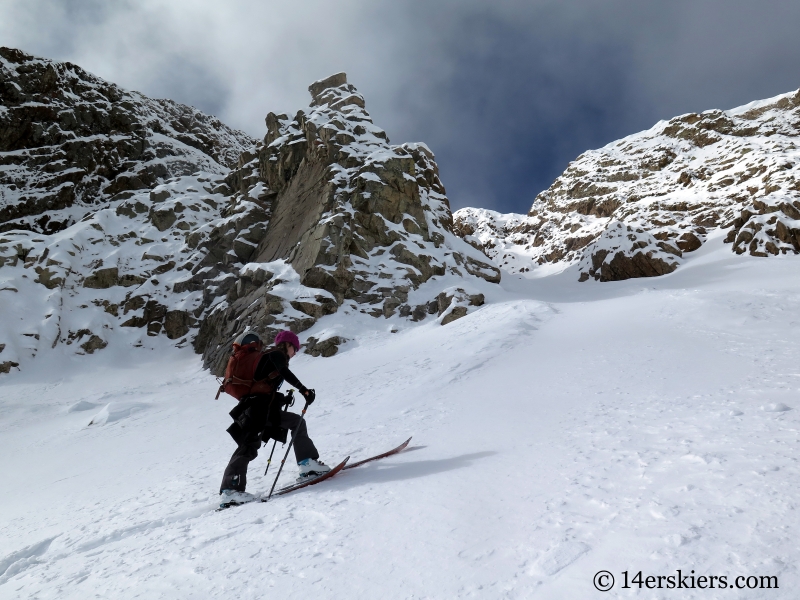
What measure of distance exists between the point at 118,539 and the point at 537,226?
94328mm

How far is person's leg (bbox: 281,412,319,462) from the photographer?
17.7 ft

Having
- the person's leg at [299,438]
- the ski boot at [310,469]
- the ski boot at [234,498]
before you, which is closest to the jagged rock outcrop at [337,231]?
the person's leg at [299,438]

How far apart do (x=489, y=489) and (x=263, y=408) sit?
9.83ft

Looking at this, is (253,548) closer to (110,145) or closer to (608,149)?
(110,145)

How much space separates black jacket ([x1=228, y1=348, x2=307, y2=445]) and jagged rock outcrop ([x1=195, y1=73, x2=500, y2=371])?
15395 mm

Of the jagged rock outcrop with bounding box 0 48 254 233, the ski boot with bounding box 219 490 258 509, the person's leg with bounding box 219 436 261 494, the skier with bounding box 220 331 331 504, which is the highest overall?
the jagged rock outcrop with bounding box 0 48 254 233

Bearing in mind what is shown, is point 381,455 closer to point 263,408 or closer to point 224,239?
point 263,408

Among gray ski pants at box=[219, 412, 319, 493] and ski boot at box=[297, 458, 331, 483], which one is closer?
gray ski pants at box=[219, 412, 319, 493]

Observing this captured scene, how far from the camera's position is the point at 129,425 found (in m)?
13.4

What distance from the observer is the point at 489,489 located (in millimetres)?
3893

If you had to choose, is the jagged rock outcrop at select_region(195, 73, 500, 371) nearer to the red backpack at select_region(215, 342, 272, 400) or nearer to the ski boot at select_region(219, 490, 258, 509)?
the red backpack at select_region(215, 342, 272, 400)

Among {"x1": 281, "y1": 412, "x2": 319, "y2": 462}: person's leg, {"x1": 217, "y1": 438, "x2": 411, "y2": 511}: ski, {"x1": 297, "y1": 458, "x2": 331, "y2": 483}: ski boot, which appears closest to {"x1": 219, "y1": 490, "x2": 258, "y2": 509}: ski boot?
{"x1": 217, "y1": 438, "x2": 411, "y2": 511}: ski

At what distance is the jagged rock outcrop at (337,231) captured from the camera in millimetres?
24328

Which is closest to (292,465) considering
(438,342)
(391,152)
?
(438,342)
